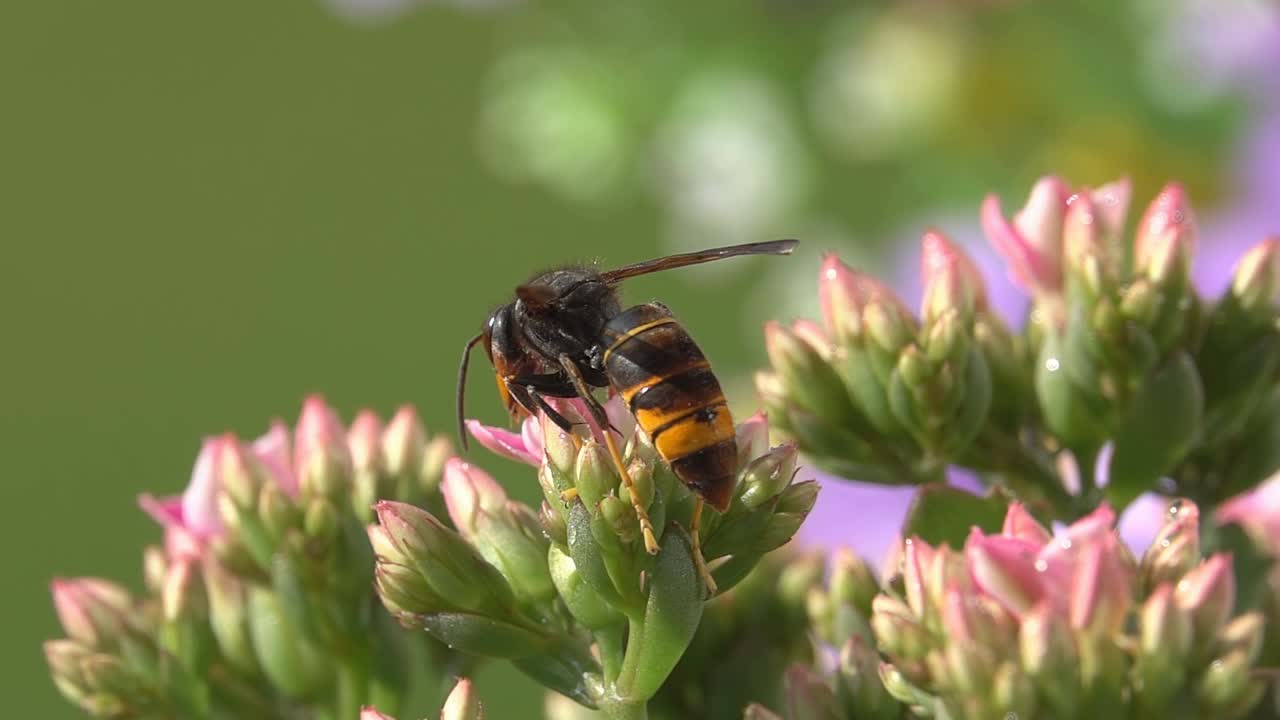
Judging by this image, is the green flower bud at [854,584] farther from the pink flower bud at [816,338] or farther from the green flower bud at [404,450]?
the green flower bud at [404,450]

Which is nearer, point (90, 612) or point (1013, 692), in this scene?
point (1013, 692)

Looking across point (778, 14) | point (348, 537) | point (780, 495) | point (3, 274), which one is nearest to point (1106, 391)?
point (780, 495)

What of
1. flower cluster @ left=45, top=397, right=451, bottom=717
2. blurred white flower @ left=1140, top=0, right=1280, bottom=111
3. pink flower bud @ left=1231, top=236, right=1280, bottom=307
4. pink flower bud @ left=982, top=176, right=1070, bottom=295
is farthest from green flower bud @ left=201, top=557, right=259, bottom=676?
blurred white flower @ left=1140, top=0, right=1280, bottom=111

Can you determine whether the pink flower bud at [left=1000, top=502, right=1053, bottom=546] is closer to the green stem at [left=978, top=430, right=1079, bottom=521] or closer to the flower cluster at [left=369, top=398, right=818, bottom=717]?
the flower cluster at [left=369, top=398, right=818, bottom=717]

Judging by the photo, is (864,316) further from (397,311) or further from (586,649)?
(397,311)

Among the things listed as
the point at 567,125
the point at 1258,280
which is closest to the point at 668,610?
the point at 1258,280

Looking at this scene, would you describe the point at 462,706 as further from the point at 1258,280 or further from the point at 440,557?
the point at 1258,280
